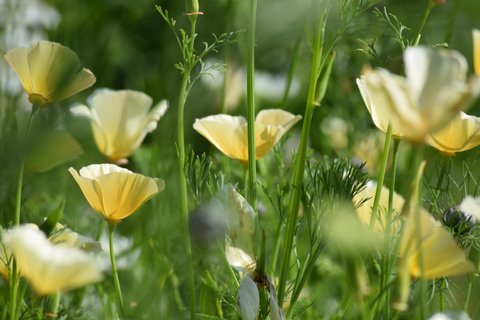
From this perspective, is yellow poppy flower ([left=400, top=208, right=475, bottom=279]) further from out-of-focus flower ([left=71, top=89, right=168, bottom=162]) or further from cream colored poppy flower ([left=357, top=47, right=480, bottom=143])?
out-of-focus flower ([left=71, top=89, right=168, bottom=162])

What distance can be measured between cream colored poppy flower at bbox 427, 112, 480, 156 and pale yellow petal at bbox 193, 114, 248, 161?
15cm

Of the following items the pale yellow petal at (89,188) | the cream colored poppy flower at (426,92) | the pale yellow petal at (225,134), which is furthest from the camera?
the pale yellow petal at (225,134)

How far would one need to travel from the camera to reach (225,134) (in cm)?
77

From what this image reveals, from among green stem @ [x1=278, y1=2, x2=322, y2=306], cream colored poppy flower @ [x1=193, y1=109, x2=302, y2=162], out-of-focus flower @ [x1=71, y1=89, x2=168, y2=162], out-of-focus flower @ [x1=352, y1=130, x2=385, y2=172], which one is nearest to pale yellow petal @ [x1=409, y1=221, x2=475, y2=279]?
green stem @ [x1=278, y1=2, x2=322, y2=306]

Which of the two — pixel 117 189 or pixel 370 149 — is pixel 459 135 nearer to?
pixel 117 189

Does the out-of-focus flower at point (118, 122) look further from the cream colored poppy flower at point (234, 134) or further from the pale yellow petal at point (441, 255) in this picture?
the pale yellow petal at point (441, 255)

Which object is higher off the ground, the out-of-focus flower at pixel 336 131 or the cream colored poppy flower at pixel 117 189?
the cream colored poppy flower at pixel 117 189

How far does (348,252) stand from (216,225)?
0.17m

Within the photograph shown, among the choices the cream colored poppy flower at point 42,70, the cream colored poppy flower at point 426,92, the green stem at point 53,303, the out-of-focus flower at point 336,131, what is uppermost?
the cream colored poppy flower at point 426,92

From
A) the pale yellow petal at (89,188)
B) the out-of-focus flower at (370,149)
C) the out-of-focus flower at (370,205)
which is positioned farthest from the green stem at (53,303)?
the out-of-focus flower at (370,149)

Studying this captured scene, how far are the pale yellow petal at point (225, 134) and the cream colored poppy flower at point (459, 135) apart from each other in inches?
5.9

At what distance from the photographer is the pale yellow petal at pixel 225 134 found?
2.52 feet

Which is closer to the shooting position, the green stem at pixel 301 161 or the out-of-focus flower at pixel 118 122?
the green stem at pixel 301 161

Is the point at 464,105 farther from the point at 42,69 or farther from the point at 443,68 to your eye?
the point at 42,69
